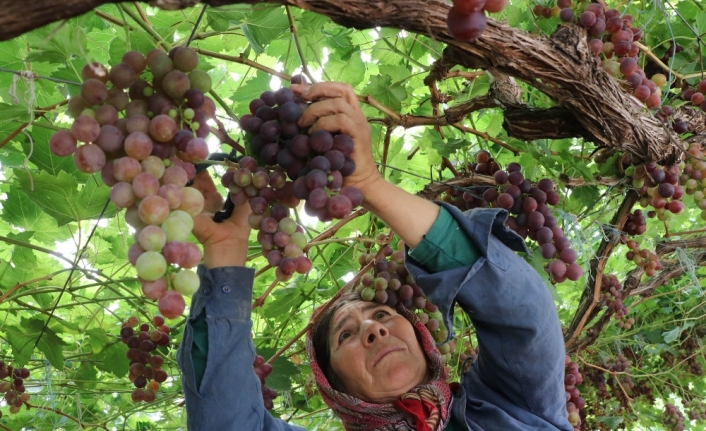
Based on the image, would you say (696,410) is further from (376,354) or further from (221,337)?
(221,337)

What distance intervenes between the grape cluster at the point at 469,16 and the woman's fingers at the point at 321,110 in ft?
1.23

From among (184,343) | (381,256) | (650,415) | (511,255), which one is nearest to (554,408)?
(511,255)

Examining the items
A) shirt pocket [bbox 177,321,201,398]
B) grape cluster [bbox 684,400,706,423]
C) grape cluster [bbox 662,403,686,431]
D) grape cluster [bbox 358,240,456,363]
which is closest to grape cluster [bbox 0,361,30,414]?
shirt pocket [bbox 177,321,201,398]

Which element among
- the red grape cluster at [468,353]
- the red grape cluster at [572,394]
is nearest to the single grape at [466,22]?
the red grape cluster at [468,353]

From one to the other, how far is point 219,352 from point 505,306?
655mm

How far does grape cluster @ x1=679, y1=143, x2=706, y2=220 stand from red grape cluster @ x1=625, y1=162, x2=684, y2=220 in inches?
1.9

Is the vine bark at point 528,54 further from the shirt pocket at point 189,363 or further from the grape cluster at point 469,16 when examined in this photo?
the shirt pocket at point 189,363

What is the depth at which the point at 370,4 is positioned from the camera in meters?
0.88

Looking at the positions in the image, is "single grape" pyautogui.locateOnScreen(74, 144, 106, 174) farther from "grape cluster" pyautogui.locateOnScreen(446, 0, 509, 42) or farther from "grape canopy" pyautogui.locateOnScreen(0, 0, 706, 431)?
"grape cluster" pyautogui.locateOnScreen(446, 0, 509, 42)

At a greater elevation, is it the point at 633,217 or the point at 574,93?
the point at 574,93

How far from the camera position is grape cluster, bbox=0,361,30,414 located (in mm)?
2084

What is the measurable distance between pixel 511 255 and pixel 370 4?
0.76m

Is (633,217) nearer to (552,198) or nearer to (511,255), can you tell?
(552,198)

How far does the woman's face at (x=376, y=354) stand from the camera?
1779 millimetres
